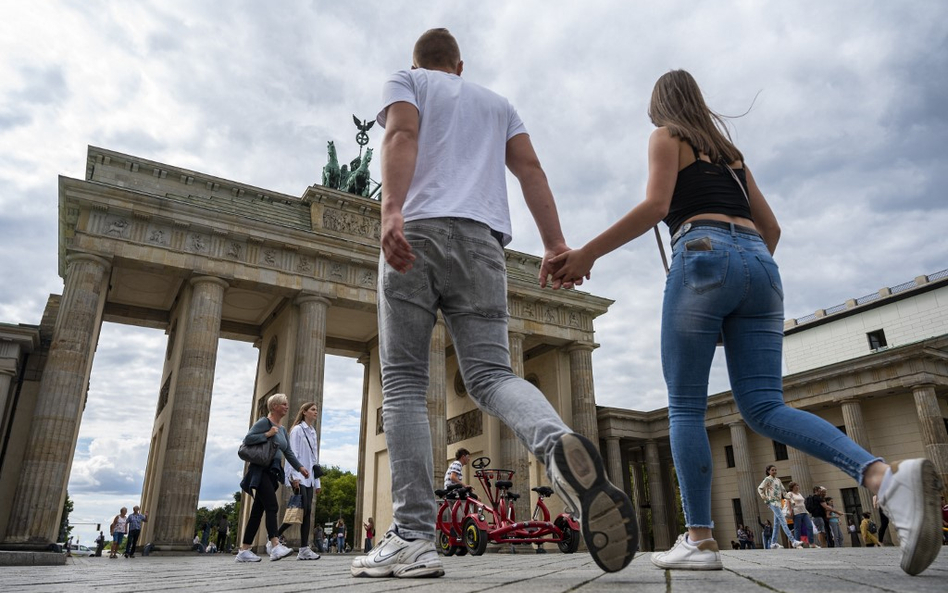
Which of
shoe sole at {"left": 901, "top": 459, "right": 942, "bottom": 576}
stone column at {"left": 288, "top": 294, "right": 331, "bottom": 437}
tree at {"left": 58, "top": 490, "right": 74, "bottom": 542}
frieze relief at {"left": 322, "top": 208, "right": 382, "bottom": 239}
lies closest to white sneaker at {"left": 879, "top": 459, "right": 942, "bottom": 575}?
shoe sole at {"left": 901, "top": 459, "right": 942, "bottom": 576}

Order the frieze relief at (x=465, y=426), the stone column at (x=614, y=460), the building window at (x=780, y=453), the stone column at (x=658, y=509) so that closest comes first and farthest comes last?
the frieze relief at (x=465, y=426) → the building window at (x=780, y=453) → the stone column at (x=614, y=460) → the stone column at (x=658, y=509)

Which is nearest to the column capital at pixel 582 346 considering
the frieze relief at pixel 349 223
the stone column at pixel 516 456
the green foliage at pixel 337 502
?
the stone column at pixel 516 456

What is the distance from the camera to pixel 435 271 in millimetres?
2938

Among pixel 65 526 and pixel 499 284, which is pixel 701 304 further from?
pixel 65 526

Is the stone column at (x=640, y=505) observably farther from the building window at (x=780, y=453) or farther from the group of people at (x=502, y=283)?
the group of people at (x=502, y=283)

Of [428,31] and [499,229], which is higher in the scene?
[428,31]

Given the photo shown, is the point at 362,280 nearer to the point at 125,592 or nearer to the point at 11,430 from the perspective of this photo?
the point at 11,430

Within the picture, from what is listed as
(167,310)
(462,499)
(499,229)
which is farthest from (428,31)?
(167,310)

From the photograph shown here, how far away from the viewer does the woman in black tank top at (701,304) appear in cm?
298

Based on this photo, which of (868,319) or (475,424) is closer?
(475,424)

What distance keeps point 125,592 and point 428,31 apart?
10.1 ft

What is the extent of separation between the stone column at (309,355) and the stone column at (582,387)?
12537 millimetres

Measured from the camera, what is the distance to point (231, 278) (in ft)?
74.9

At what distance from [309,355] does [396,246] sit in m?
21.3
